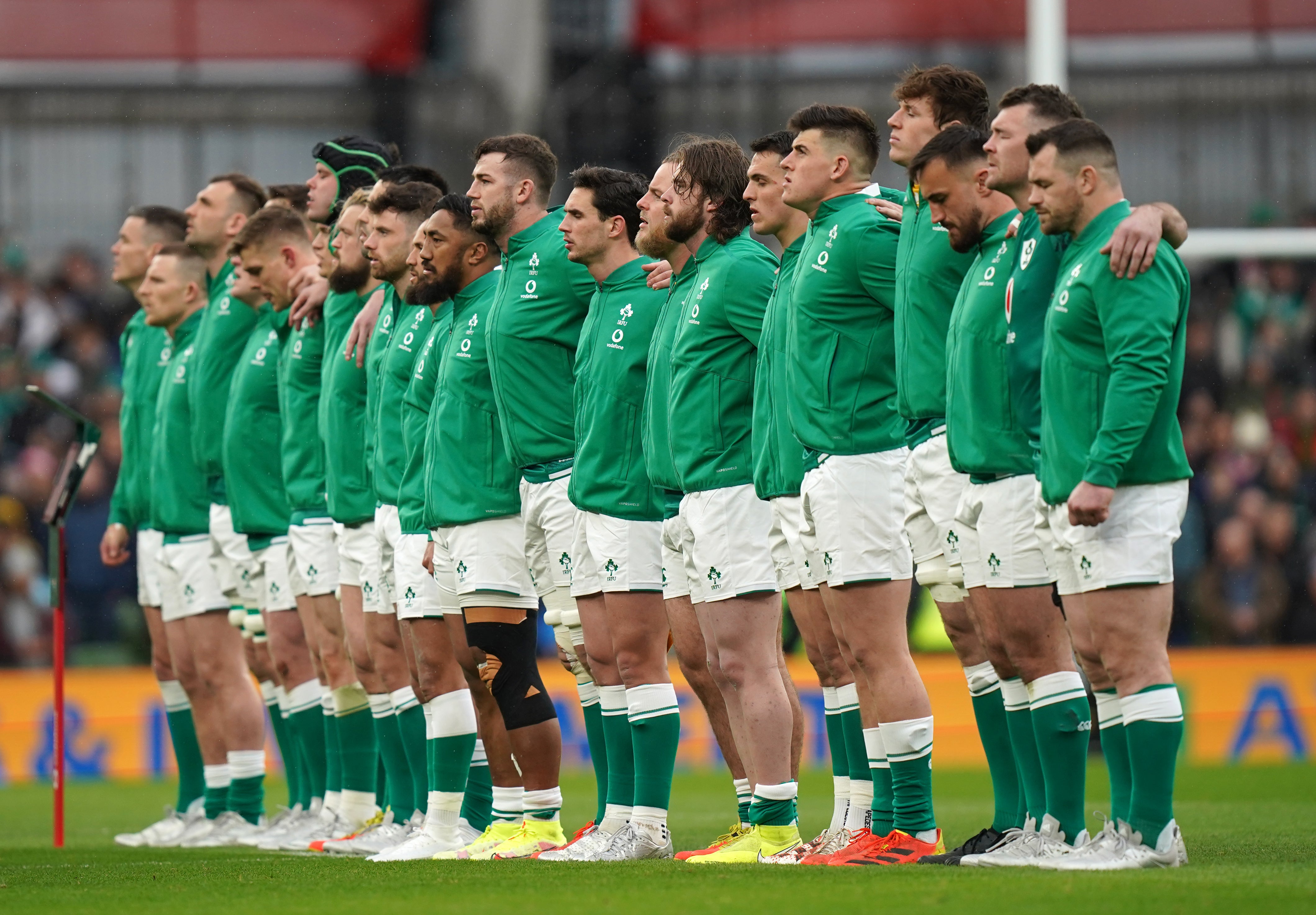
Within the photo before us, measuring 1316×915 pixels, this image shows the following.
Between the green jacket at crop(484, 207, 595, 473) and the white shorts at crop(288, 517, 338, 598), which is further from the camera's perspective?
the white shorts at crop(288, 517, 338, 598)

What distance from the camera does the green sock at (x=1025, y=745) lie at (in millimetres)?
6113

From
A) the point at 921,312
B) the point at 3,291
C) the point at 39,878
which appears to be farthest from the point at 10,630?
the point at 921,312

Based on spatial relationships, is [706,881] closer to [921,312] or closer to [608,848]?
[608,848]

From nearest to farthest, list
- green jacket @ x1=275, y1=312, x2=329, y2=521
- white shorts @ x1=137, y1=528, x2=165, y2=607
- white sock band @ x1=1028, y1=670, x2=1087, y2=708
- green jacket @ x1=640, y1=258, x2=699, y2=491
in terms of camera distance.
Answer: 1. white sock band @ x1=1028, y1=670, x2=1087, y2=708
2. green jacket @ x1=640, y1=258, x2=699, y2=491
3. green jacket @ x1=275, y1=312, x2=329, y2=521
4. white shorts @ x1=137, y1=528, x2=165, y2=607

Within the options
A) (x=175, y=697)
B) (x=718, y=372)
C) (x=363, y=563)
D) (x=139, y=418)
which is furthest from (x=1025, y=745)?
(x=139, y=418)

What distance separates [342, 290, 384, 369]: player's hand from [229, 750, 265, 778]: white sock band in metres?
2.23

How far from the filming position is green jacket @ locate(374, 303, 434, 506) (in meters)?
7.99

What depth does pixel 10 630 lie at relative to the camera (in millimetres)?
15719

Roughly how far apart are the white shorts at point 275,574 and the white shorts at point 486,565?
6.33 feet

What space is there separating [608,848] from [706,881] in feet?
3.55

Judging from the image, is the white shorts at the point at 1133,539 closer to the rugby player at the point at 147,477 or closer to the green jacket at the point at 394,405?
the green jacket at the point at 394,405

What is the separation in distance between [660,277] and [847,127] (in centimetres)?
96

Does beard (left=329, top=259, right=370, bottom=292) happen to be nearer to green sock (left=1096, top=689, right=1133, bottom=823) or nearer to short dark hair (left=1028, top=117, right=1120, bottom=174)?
short dark hair (left=1028, top=117, right=1120, bottom=174)

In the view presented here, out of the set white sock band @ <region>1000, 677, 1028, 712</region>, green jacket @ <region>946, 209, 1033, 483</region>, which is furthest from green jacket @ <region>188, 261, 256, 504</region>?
white sock band @ <region>1000, 677, 1028, 712</region>
